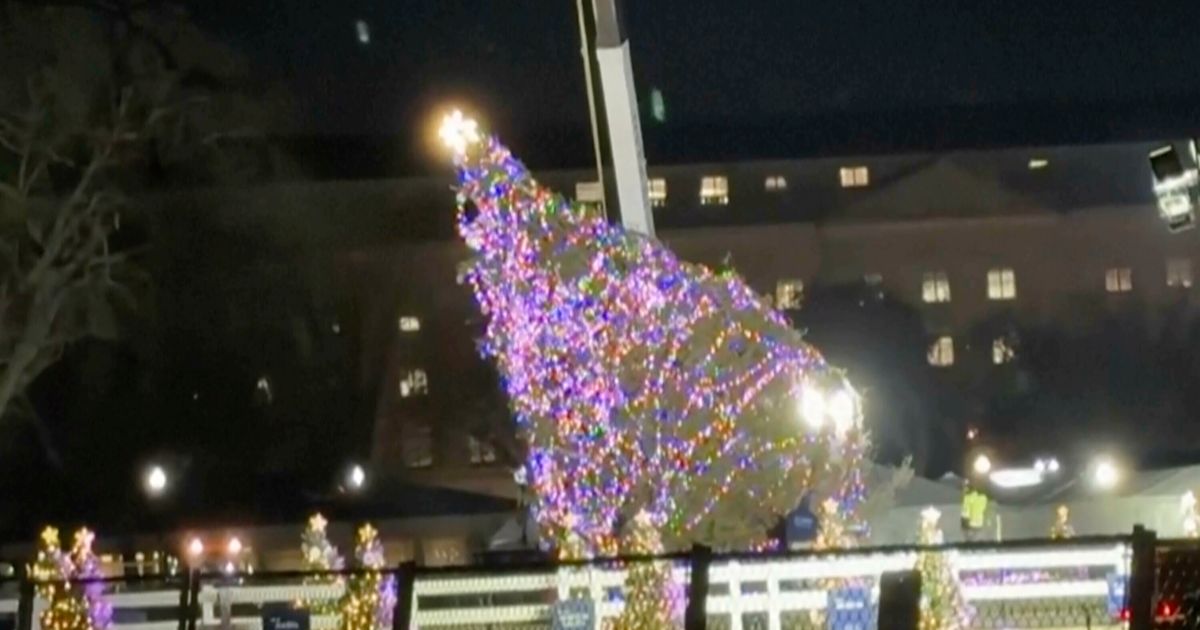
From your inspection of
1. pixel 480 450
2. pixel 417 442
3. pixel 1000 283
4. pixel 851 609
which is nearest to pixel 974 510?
pixel 851 609

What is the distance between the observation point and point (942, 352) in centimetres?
5550

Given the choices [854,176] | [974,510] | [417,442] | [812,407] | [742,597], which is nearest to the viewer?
[812,407]

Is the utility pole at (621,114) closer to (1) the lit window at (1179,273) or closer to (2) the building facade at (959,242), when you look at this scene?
(2) the building facade at (959,242)

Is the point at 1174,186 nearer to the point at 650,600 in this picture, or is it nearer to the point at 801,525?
the point at 801,525

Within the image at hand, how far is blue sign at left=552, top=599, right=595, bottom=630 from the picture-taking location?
1462 centimetres

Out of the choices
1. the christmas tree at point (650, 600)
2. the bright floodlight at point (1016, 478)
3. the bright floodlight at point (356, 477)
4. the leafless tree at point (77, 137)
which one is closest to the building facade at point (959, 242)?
the bright floodlight at point (1016, 478)

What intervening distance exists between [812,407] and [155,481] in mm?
20797

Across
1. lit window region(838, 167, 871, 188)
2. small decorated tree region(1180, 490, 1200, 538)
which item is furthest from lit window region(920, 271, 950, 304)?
small decorated tree region(1180, 490, 1200, 538)

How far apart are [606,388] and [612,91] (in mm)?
3633

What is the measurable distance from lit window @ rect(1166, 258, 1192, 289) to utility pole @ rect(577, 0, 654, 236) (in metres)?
40.6

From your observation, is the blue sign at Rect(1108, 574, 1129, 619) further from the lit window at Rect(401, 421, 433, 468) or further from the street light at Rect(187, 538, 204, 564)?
the lit window at Rect(401, 421, 433, 468)

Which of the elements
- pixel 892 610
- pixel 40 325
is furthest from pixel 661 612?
pixel 40 325

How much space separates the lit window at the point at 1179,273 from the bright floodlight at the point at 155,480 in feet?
100

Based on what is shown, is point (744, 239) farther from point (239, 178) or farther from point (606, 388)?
point (606, 388)
